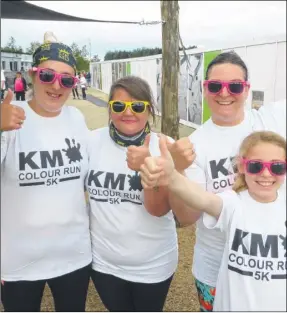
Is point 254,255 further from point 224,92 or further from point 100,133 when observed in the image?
point 100,133

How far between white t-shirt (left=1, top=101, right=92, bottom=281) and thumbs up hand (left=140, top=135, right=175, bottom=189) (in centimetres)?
44

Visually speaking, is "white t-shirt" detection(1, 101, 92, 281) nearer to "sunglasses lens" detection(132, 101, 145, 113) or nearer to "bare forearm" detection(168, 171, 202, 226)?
"sunglasses lens" detection(132, 101, 145, 113)

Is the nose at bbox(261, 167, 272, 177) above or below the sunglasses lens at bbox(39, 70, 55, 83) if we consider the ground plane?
below

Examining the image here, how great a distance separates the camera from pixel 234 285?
88cm

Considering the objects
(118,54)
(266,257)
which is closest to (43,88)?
(118,54)

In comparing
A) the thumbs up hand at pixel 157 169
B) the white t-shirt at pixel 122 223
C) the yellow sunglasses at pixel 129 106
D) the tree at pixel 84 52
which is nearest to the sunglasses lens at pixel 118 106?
the yellow sunglasses at pixel 129 106

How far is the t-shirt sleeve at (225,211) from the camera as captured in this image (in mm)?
910

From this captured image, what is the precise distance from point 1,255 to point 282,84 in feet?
3.00

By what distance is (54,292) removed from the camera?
1.29 meters

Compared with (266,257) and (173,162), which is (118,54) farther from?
(266,257)

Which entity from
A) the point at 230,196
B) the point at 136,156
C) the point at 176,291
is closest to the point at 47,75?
the point at 136,156

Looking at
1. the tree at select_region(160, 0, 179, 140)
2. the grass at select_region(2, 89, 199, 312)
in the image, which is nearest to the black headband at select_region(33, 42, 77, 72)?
the tree at select_region(160, 0, 179, 140)

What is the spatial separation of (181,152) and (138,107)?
29cm

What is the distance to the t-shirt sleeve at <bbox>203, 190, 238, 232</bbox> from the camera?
910mm
